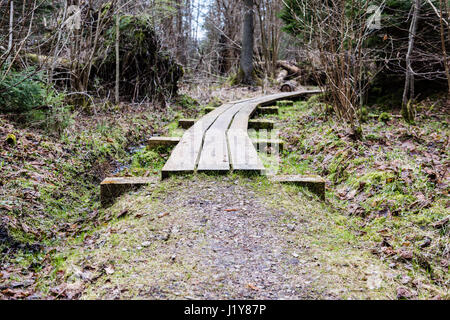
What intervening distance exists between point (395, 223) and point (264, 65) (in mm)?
17024

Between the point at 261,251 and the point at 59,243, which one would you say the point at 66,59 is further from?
the point at 261,251

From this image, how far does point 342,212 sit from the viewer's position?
13.1 feet

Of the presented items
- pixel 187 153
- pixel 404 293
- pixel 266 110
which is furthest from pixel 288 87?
pixel 404 293

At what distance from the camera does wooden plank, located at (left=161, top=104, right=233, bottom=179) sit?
4.12 meters

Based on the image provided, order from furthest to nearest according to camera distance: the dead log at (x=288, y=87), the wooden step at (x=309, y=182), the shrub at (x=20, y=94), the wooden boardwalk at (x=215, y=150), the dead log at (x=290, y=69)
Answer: the dead log at (x=290, y=69) → the dead log at (x=288, y=87) → the shrub at (x=20, y=94) → the wooden boardwalk at (x=215, y=150) → the wooden step at (x=309, y=182)

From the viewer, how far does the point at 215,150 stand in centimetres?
491

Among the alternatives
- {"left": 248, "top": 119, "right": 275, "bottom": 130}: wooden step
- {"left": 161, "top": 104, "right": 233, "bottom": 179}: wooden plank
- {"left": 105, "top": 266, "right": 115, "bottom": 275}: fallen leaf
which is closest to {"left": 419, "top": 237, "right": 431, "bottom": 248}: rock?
{"left": 161, "top": 104, "right": 233, "bottom": 179}: wooden plank

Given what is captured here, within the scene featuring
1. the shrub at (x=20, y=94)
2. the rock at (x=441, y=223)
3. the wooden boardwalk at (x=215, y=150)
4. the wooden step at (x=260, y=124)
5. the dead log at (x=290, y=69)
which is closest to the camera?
the rock at (x=441, y=223)

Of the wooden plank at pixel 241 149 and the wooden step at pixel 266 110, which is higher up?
the wooden step at pixel 266 110

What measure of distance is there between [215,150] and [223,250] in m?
2.30

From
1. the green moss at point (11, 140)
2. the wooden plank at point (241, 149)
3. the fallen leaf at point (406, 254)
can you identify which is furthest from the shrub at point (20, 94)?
the fallen leaf at point (406, 254)

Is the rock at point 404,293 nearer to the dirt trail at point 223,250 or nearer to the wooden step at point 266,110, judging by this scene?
the dirt trail at point 223,250

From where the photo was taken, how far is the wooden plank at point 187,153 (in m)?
4.12
